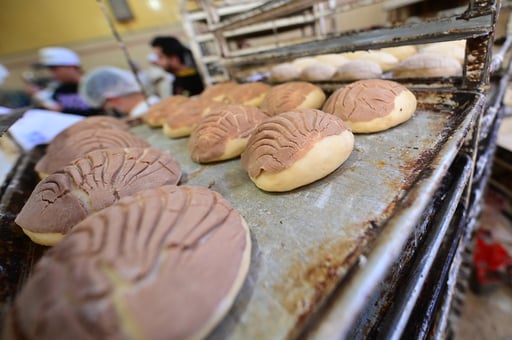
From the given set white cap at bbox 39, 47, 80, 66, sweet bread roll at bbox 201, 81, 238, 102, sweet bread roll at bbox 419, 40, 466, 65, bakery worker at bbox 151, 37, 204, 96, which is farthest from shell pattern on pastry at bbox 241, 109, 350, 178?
white cap at bbox 39, 47, 80, 66

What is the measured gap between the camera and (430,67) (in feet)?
4.62

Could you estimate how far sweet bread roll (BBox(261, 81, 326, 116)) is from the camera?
1.55 meters

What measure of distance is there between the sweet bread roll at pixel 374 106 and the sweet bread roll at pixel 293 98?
0.29 metres

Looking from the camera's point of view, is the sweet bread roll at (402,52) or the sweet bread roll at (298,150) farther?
the sweet bread roll at (402,52)

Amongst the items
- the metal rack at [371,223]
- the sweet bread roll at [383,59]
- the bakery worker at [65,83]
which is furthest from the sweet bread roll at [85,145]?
the bakery worker at [65,83]

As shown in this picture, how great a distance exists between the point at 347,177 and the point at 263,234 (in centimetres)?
46

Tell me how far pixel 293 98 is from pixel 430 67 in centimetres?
81

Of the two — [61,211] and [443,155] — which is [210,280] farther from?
[443,155]

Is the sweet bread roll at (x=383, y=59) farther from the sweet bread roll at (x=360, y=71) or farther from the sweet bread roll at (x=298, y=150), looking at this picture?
the sweet bread roll at (x=298, y=150)

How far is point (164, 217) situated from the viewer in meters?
0.67

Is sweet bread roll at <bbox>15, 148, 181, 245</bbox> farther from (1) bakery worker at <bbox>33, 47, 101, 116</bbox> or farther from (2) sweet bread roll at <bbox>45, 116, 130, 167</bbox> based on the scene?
(1) bakery worker at <bbox>33, 47, 101, 116</bbox>

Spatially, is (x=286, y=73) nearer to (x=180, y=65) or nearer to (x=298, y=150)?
(x=298, y=150)

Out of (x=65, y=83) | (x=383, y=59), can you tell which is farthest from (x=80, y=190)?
(x=65, y=83)

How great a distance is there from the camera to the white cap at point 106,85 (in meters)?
3.86
